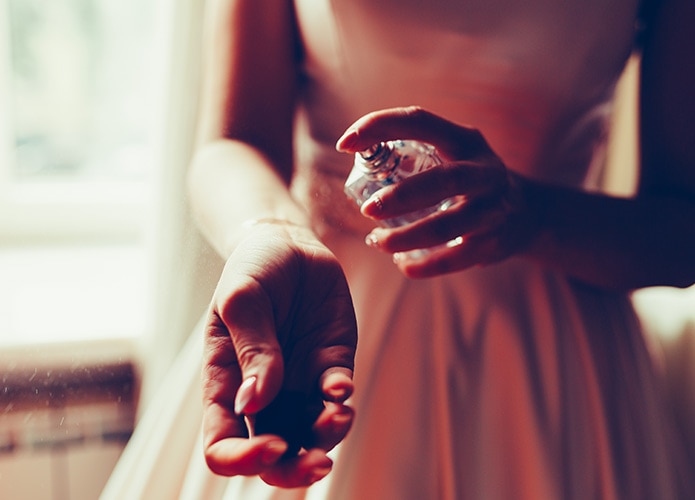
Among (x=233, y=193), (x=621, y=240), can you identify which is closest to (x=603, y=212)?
(x=621, y=240)

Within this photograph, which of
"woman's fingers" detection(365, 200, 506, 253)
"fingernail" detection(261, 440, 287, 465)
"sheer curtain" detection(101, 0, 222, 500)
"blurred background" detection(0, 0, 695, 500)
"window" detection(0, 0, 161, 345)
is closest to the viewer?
"fingernail" detection(261, 440, 287, 465)

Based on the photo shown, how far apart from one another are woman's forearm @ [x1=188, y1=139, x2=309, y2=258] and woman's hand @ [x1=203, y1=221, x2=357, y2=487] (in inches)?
2.4

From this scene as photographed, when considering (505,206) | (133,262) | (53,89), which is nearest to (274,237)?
(505,206)

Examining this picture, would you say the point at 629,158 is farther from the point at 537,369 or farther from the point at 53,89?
the point at 53,89

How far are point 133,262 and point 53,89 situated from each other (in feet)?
1.00

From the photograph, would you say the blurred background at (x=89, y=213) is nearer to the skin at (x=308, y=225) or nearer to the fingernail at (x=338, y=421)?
the skin at (x=308, y=225)

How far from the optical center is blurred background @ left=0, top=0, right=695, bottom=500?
79cm

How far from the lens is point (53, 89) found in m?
1.06

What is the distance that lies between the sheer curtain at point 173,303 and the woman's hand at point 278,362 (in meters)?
0.06

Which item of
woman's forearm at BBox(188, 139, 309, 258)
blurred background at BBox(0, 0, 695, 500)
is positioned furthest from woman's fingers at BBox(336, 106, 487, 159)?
blurred background at BBox(0, 0, 695, 500)

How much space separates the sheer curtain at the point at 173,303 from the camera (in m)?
0.53

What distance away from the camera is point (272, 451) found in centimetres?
31

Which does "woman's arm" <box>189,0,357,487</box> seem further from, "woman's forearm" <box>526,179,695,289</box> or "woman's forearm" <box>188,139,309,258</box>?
"woman's forearm" <box>526,179,695,289</box>

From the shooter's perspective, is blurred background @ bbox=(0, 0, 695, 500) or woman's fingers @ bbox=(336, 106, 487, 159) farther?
blurred background @ bbox=(0, 0, 695, 500)
